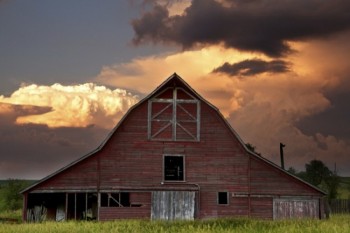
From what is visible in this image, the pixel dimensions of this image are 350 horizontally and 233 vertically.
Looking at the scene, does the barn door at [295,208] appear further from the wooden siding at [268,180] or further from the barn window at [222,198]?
the barn window at [222,198]

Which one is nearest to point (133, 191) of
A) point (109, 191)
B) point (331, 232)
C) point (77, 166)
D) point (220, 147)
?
point (109, 191)

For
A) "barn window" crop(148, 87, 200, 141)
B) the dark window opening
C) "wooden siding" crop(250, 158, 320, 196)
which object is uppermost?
"barn window" crop(148, 87, 200, 141)

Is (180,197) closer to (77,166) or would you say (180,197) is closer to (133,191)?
(133,191)

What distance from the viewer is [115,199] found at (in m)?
37.3

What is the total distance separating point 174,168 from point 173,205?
9.25ft

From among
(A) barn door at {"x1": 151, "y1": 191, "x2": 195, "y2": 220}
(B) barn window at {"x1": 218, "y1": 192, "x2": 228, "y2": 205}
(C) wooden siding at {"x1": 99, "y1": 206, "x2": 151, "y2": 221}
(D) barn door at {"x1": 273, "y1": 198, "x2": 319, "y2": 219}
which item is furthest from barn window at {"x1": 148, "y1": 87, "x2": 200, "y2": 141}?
(D) barn door at {"x1": 273, "y1": 198, "x2": 319, "y2": 219}

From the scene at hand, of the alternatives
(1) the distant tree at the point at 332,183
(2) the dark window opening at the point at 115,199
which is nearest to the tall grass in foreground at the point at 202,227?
(2) the dark window opening at the point at 115,199

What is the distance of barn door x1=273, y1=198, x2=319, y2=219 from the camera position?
123 feet

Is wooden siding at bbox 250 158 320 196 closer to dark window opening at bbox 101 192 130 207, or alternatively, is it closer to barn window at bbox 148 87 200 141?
barn window at bbox 148 87 200 141

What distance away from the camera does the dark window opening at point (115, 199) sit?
36.9 meters

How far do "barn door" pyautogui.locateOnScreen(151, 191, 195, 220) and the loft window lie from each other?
108 centimetres

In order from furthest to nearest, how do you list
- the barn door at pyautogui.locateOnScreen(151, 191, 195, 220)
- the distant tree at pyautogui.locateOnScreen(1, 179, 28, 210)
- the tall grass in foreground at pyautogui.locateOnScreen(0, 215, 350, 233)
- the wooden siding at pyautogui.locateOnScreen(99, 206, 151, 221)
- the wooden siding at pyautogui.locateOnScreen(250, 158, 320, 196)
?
the distant tree at pyautogui.locateOnScreen(1, 179, 28, 210), the wooden siding at pyautogui.locateOnScreen(250, 158, 320, 196), the barn door at pyautogui.locateOnScreen(151, 191, 195, 220), the wooden siding at pyautogui.locateOnScreen(99, 206, 151, 221), the tall grass in foreground at pyautogui.locateOnScreen(0, 215, 350, 233)

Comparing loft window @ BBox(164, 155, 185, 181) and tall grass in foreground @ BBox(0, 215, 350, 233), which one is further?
loft window @ BBox(164, 155, 185, 181)

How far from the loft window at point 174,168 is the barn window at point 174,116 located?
1340 mm
